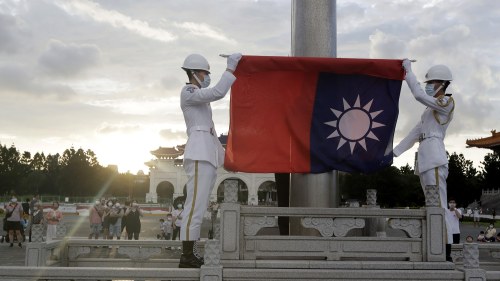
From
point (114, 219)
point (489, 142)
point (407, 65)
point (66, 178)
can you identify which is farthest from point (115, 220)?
point (66, 178)

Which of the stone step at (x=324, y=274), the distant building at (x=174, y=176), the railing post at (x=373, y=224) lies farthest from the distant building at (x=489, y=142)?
the stone step at (x=324, y=274)

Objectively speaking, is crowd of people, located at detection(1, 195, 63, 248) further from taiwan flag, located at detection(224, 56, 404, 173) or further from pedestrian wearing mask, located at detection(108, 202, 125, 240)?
taiwan flag, located at detection(224, 56, 404, 173)

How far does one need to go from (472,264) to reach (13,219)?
53.4 feet

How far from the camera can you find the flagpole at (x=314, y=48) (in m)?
6.30

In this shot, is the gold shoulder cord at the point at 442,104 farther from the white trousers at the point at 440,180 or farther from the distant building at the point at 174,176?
the distant building at the point at 174,176

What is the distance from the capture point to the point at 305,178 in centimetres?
636

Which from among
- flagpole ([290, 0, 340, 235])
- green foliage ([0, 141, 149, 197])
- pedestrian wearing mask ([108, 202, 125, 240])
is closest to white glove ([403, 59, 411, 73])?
flagpole ([290, 0, 340, 235])

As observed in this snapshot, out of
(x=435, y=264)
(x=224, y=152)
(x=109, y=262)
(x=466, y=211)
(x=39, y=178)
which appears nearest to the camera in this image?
(x=435, y=264)

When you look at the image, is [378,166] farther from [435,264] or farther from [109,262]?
[109,262]

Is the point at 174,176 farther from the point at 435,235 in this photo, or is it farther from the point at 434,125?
the point at 435,235

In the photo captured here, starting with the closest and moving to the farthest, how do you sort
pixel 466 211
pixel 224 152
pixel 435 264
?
pixel 435 264, pixel 224 152, pixel 466 211

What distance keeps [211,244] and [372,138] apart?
8.81ft

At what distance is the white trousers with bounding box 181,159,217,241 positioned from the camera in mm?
5359

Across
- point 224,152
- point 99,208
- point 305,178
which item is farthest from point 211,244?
point 99,208
